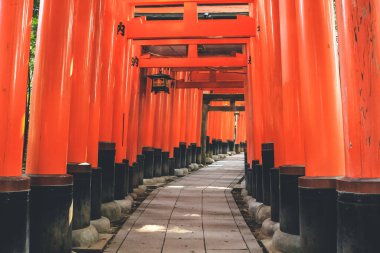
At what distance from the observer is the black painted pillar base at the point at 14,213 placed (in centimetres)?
333

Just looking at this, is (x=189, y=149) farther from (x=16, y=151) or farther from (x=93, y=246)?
(x=16, y=151)

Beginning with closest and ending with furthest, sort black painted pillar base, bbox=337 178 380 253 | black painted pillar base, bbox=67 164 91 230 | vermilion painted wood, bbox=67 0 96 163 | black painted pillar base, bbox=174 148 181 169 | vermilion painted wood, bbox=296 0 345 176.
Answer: black painted pillar base, bbox=337 178 380 253 → vermilion painted wood, bbox=296 0 345 176 → black painted pillar base, bbox=67 164 91 230 → vermilion painted wood, bbox=67 0 96 163 → black painted pillar base, bbox=174 148 181 169

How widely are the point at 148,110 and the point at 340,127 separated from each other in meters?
10.6

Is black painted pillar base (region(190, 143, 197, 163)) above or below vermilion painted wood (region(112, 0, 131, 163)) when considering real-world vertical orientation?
below

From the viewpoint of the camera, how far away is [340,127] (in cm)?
397

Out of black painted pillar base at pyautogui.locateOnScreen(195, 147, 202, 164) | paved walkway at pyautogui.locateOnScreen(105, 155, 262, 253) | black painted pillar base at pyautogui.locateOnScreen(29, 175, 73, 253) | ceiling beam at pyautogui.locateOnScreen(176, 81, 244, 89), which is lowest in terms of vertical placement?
paved walkway at pyautogui.locateOnScreen(105, 155, 262, 253)

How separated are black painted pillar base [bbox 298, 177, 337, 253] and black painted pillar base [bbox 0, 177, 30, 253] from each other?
2.68 metres

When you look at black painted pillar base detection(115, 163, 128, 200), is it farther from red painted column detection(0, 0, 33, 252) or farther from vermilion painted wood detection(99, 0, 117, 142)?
red painted column detection(0, 0, 33, 252)

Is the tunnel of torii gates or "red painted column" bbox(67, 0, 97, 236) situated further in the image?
"red painted column" bbox(67, 0, 97, 236)

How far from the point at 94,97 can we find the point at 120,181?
311 cm

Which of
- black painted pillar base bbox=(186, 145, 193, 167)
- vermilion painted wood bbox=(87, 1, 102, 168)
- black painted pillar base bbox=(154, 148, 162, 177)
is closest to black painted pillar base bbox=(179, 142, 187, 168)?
black painted pillar base bbox=(186, 145, 193, 167)

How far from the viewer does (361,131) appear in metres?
2.96

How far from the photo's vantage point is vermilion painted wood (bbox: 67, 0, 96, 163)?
17.6ft

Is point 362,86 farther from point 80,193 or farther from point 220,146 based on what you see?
point 220,146
